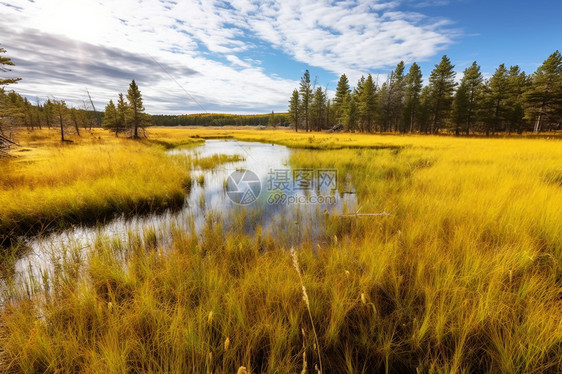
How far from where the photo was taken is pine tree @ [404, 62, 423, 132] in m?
46.1

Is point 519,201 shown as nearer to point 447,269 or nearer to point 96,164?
point 447,269

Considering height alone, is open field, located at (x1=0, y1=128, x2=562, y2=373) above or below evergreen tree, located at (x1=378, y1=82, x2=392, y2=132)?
below

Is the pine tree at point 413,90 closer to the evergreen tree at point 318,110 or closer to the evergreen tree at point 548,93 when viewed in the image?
the evergreen tree at point 548,93

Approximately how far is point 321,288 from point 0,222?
7160 millimetres

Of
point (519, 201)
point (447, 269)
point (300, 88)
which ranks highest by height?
point (300, 88)

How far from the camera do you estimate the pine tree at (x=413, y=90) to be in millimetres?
46062

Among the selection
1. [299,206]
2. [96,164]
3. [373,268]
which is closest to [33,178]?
[96,164]

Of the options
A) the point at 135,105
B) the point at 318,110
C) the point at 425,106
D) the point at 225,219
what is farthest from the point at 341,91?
the point at 225,219

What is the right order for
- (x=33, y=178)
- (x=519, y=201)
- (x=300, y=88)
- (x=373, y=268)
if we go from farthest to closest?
(x=300, y=88), (x=33, y=178), (x=519, y=201), (x=373, y=268)

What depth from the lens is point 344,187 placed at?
811cm

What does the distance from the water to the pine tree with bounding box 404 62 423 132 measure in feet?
162

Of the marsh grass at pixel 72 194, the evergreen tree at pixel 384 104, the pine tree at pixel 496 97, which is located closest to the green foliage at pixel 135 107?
the marsh grass at pixel 72 194

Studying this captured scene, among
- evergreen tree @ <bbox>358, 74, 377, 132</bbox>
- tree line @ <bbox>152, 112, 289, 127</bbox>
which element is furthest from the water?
tree line @ <bbox>152, 112, 289, 127</bbox>

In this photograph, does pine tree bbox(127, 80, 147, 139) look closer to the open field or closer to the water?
the water
